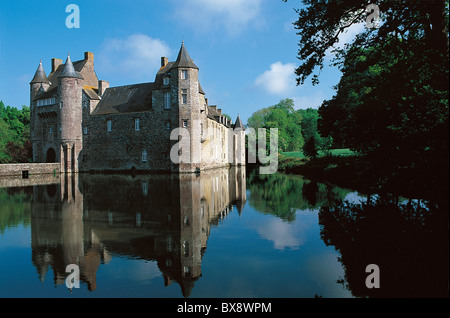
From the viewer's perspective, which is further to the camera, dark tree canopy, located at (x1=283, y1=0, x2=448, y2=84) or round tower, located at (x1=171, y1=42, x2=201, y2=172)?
round tower, located at (x1=171, y1=42, x2=201, y2=172)

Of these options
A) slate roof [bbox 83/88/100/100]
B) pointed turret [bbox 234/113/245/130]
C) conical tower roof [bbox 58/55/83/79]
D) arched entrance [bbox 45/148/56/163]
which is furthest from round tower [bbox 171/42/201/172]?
pointed turret [bbox 234/113/245/130]

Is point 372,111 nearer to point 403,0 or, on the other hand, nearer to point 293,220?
point 403,0

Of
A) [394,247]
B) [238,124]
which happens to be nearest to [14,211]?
[394,247]

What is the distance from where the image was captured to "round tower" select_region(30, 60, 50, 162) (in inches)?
1718

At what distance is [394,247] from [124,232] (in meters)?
7.07

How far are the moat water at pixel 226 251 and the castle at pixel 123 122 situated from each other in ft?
74.8

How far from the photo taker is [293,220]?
10.7 meters

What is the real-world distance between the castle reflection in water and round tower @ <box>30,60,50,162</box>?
110 feet

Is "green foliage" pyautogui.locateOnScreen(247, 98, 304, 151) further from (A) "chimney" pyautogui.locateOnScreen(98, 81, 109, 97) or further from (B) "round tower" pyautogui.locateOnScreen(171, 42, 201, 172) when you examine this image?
(A) "chimney" pyautogui.locateOnScreen(98, 81, 109, 97)

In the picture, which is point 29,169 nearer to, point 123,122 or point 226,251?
point 123,122

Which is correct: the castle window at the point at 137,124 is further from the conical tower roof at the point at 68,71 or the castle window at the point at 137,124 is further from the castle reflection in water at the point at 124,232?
the castle reflection in water at the point at 124,232
